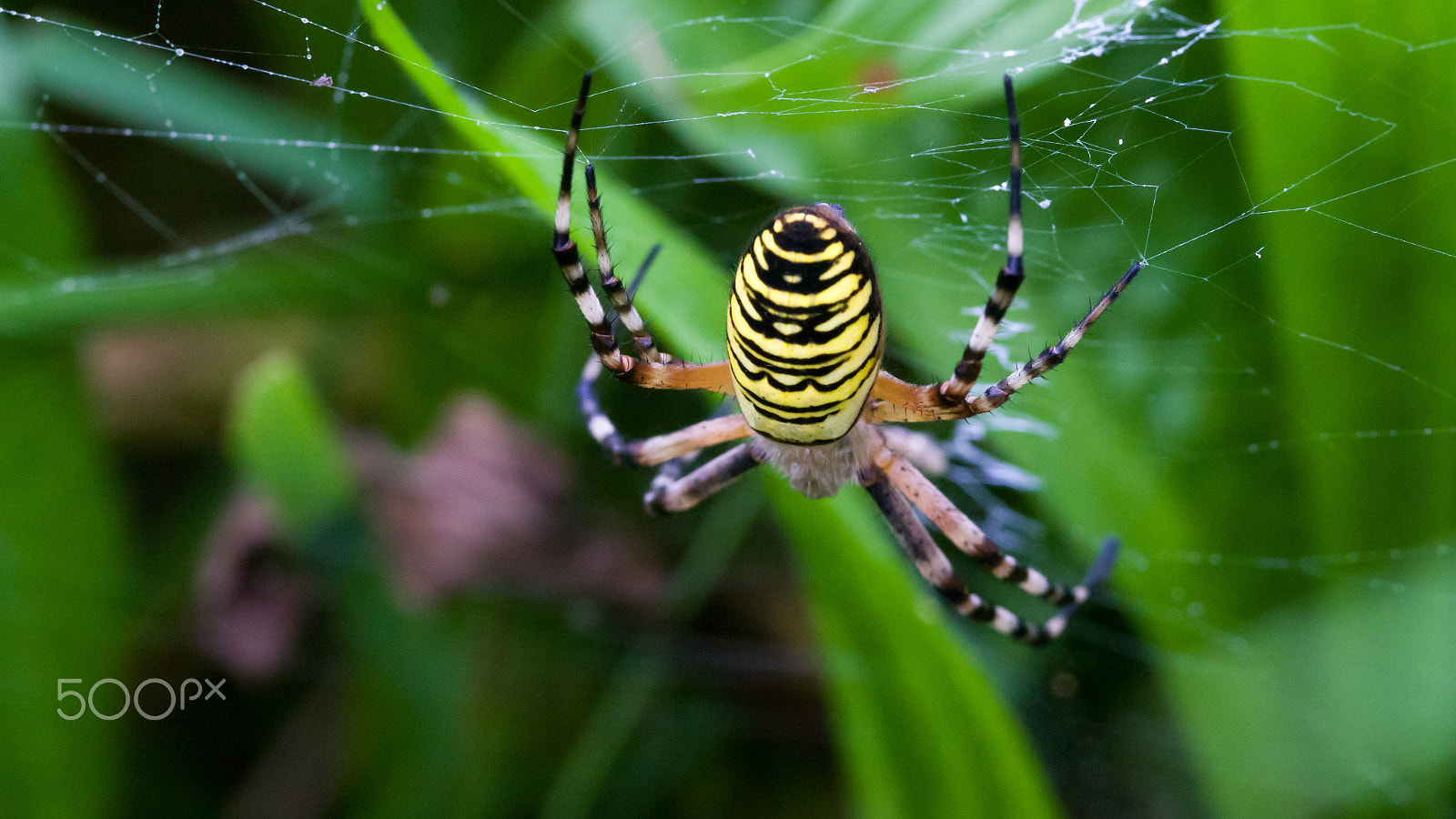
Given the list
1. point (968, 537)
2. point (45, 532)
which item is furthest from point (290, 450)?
point (968, 537)

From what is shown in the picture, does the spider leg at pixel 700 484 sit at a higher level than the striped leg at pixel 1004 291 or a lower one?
lower

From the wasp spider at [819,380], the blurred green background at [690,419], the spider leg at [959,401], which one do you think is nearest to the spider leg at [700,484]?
the wasp spider at [819,380]

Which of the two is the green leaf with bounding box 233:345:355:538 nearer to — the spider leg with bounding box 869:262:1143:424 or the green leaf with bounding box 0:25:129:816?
the green leaf with bounding box 0:25:129:816

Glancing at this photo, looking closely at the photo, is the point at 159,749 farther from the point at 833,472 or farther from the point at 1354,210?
the point at 1354,210

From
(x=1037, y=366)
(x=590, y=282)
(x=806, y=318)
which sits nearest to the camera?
(x=806, y=318)

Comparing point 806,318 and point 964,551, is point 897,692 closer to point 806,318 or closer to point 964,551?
point 964,551

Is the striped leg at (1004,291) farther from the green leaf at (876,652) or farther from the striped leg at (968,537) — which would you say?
the striped leg at (968,537)
